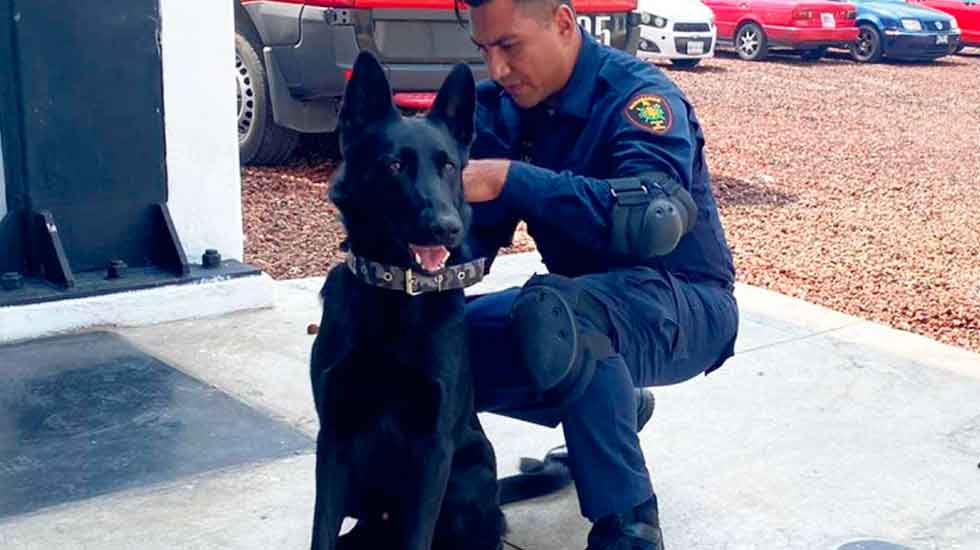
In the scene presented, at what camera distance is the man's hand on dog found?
269cm

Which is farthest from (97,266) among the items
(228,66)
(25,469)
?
(25,469)

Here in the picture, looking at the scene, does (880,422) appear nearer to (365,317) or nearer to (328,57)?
(365,317)

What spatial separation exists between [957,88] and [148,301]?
1334cm

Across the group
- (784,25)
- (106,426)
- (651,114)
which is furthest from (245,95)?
(784,25)

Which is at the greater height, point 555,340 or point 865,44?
point 555,340

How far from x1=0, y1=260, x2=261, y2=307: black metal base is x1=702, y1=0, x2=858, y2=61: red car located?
1403 centimetres

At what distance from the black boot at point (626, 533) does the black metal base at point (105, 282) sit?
2325 mm

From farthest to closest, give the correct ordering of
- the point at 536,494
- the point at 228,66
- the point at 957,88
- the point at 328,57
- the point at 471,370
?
the point at 957,88
the point at 328,57
the point at 228,66
the point at 536,494
the point at 471,370

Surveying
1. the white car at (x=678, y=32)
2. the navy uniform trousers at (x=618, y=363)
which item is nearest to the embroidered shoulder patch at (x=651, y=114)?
the navy uniform trousers at (x=618, y=363)

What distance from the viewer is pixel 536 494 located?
3252 mm

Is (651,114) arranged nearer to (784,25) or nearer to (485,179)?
(485,179)

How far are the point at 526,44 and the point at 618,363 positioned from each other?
76 cm

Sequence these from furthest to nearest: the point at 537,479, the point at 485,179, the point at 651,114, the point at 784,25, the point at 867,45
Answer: the point at 867,45 < the point at 784,25 < the point at 537,479 < the point at 651,114 < the point at 485,179

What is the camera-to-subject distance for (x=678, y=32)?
1531 cm
